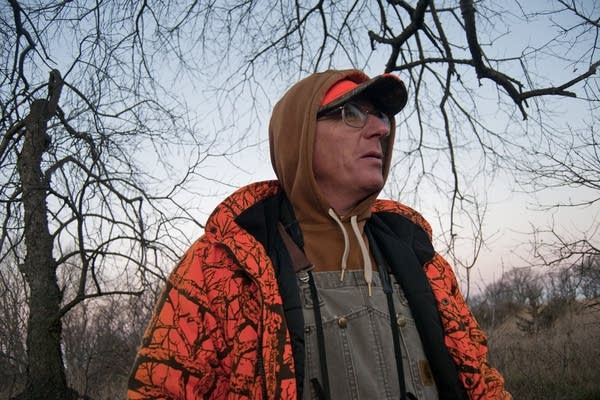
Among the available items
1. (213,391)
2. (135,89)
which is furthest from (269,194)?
(135,89)

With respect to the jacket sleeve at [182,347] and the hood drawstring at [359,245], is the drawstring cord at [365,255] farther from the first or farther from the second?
the jacket sleeve at [182,347]

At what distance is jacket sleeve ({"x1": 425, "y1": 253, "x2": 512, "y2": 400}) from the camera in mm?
1607

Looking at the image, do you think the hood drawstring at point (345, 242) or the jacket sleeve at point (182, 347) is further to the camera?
the hood drawstring at point (345, 242)

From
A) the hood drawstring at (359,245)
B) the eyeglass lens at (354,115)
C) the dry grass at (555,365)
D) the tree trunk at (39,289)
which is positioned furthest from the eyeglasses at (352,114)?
the dry grass at (555,365)

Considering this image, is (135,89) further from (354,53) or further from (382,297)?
(382,297)

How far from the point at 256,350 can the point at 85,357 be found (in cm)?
564

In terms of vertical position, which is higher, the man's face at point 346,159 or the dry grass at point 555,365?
the man's face at point 346,159

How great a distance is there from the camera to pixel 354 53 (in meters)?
4.96

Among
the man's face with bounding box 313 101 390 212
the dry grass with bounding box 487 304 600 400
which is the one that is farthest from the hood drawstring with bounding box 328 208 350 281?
the dry grass with bounding box 487 304 600 400

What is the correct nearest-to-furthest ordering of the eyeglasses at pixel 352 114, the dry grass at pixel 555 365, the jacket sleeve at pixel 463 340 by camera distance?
the jacket sleeve at pixel 463 340 → the eyeglasses at pixel 352 114 → the dry grass at pixel 555 365

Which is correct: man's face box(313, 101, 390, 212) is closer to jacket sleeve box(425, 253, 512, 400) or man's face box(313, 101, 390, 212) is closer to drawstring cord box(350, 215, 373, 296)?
drawstring cord box(350, 215, 373, 296)

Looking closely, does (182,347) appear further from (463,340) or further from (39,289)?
(39,289)

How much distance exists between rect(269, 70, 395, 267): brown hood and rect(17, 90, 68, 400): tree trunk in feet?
9.10

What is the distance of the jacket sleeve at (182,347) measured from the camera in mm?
1304
